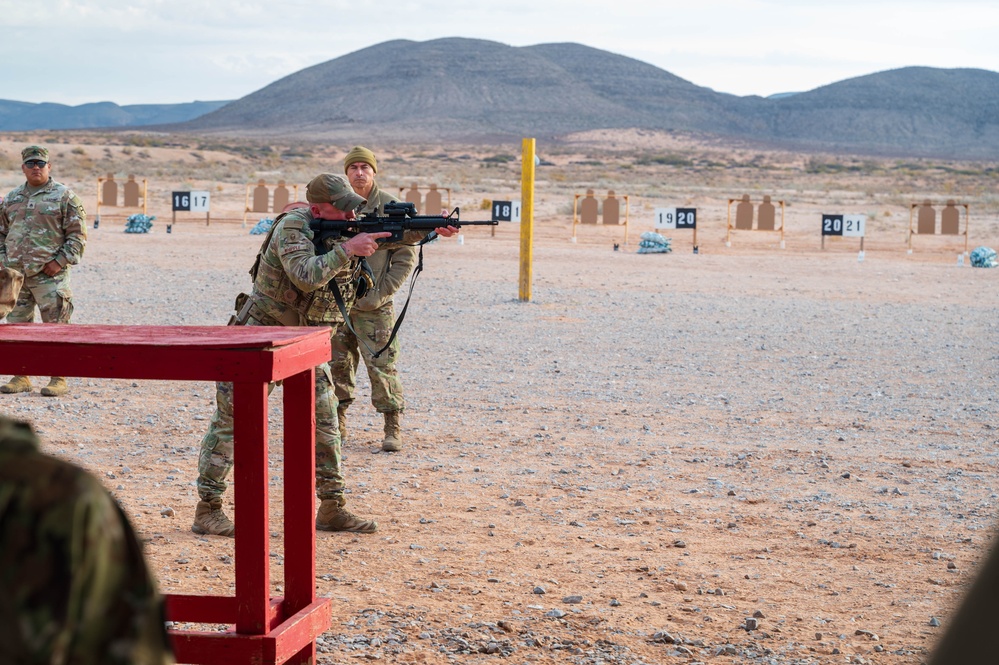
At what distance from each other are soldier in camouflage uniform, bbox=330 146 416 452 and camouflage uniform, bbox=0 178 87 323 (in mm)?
2505

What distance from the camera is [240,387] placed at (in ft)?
11.3

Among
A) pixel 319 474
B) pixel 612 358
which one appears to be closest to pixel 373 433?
pixel 319 474

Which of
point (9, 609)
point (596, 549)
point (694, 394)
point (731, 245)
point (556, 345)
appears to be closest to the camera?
point (9, 609)

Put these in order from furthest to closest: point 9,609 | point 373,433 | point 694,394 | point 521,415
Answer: point 694,394, point 521,415, point 373,433, point 9,609

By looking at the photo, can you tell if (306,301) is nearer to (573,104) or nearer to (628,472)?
(628,472)

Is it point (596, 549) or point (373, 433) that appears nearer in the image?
point (596, 549)

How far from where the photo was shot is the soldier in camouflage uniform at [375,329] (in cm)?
649

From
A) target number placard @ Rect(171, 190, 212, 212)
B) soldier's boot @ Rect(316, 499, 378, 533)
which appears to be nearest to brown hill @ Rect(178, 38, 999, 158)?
target number placard @ Rect(171, 190, 212, 212)

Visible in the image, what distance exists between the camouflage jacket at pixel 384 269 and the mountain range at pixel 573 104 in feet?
387

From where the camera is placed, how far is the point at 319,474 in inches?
209

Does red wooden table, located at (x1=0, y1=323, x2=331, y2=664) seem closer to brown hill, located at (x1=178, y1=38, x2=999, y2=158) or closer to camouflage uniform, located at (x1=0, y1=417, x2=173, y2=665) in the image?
camouflage uniform, located at (x1=0, y1=417, x2=173, y2=665)

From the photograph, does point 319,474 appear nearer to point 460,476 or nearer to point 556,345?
point 460,476

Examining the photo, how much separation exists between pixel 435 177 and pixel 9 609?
175ft

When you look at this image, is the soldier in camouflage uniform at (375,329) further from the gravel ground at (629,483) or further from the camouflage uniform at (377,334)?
Answer: the gravel ground at (629,483)
